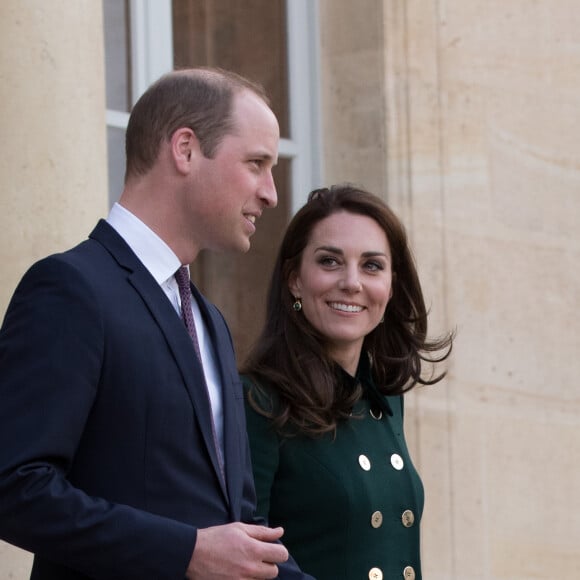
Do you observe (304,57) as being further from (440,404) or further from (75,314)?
(75,314)

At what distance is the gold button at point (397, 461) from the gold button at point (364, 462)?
10cm

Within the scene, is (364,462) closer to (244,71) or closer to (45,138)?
(45,138)

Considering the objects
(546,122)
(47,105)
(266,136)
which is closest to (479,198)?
(546,122)

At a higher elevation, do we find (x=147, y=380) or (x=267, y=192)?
(x=267, y=192)

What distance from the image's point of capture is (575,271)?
20.9ft

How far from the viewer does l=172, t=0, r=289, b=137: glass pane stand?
5617 mm

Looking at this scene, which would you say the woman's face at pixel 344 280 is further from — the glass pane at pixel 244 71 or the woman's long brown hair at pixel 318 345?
the glass pane at pixel 244 71

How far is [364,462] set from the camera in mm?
3865

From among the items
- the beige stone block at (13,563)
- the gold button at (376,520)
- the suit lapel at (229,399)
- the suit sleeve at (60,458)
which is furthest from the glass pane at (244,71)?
the suit sleeve at (60,458)

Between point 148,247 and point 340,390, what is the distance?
1188 millimetres

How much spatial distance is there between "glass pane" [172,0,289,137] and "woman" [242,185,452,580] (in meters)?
1.62

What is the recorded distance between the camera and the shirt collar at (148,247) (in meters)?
2.89

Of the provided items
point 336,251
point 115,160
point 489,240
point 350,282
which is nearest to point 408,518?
point 350,282

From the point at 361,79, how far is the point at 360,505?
2.49 meters
